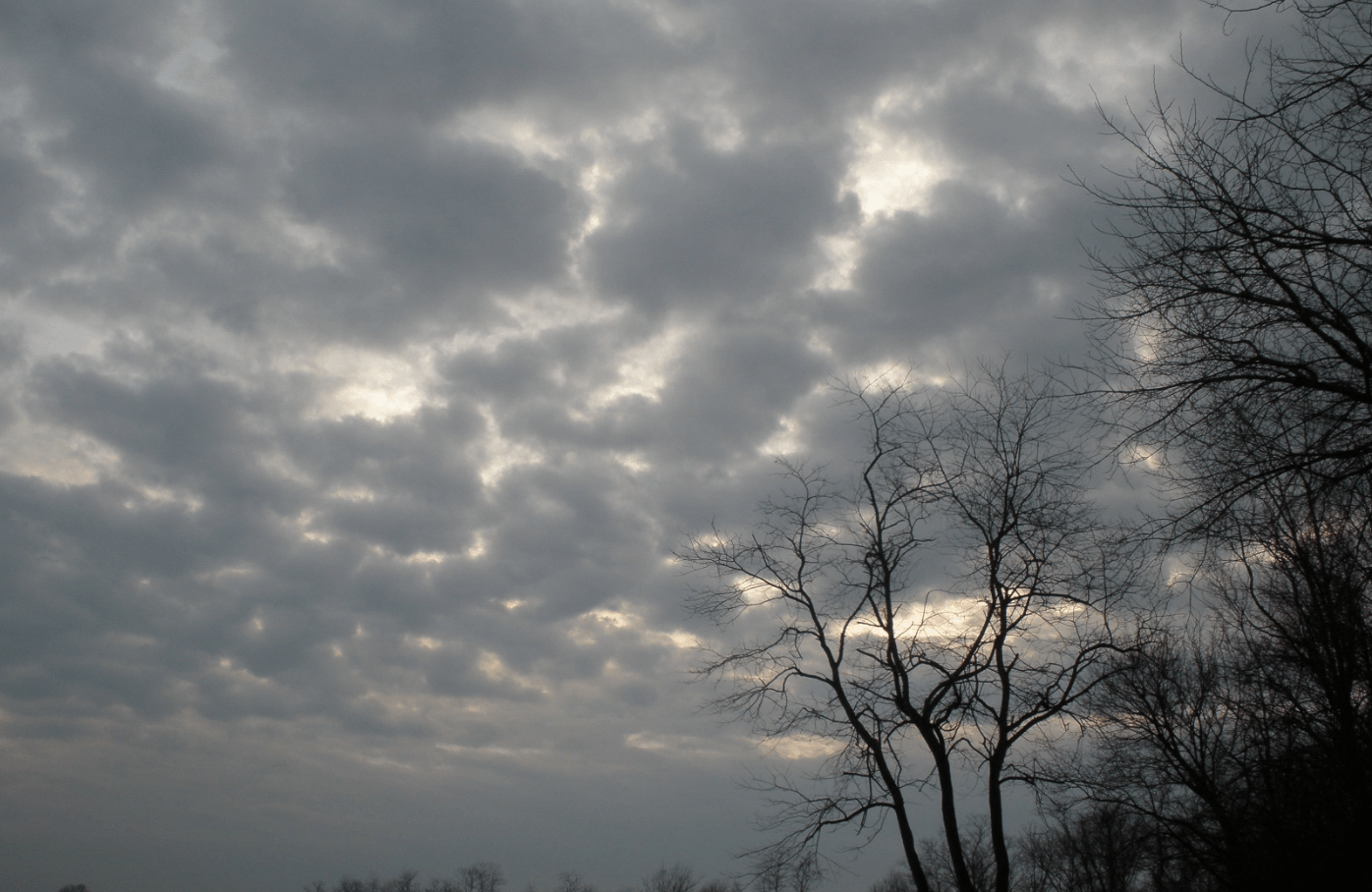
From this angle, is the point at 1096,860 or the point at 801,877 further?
the point at 1096,860

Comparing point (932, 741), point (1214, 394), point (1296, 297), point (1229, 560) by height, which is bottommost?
point (932, 741)

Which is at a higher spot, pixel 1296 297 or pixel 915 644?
pixel 1296 297

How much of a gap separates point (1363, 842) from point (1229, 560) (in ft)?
21.2

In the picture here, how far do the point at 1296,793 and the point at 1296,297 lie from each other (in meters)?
9.71

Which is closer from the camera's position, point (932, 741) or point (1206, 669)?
point (932, 741)

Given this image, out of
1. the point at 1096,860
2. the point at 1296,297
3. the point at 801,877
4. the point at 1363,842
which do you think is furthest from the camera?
the point at 1096,860

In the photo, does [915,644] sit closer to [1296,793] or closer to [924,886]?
[924,886]

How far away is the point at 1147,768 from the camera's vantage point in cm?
2033

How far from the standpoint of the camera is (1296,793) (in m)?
11.9

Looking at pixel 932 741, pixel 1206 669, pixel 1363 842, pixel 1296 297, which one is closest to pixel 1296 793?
pixel 1363 842

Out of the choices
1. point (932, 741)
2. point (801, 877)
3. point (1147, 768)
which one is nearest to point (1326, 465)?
point (932, 741)

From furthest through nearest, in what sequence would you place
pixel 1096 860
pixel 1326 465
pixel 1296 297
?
pixel 1096 860
pixel 1326 465
pixel 1296 297

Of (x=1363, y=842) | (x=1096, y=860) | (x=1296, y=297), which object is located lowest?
(x=1096, y=860)

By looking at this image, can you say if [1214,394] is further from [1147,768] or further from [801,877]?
[1147,768]
